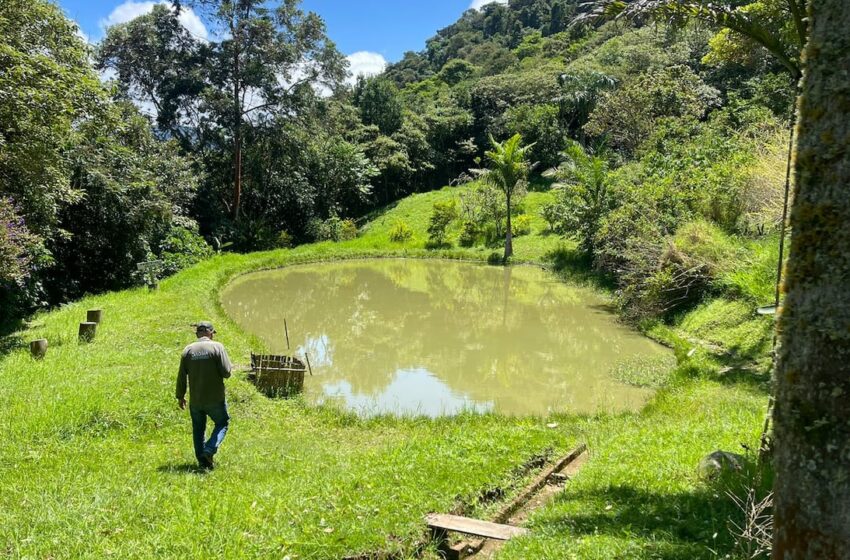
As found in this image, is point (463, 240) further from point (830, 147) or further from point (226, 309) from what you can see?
point (830, 147)

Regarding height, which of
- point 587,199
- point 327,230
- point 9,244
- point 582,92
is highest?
point 582,92

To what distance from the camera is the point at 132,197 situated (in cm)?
2019

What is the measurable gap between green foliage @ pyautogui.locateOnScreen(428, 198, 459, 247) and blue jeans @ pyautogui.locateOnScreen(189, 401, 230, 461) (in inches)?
1009

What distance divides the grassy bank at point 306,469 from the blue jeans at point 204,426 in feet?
0.90

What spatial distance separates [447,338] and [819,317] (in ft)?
42.8

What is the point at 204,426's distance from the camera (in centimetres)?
672

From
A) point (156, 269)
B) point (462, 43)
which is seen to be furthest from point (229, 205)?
point (462, 43)

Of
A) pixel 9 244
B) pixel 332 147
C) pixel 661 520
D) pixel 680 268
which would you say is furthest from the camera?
pixel 332 147

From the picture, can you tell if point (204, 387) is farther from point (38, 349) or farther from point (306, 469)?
point (38, 349)

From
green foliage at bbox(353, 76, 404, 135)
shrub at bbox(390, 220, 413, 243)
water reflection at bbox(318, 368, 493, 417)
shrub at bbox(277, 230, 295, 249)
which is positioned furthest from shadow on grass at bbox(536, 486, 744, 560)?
green foliage at bbox(353, 76, 404, 135)

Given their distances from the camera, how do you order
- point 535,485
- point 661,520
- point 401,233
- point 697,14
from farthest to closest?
point 401,233 < point 697,14 < point 535,485 < point 661,520

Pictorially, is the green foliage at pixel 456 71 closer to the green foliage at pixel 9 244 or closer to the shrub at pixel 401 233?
the shrub at pixel 401 233

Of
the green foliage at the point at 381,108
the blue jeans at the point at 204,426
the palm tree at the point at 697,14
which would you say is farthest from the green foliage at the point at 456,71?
the blue jeans at the point at 204,426

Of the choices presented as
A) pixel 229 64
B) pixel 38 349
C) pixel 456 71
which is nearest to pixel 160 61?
pixel 229 64
